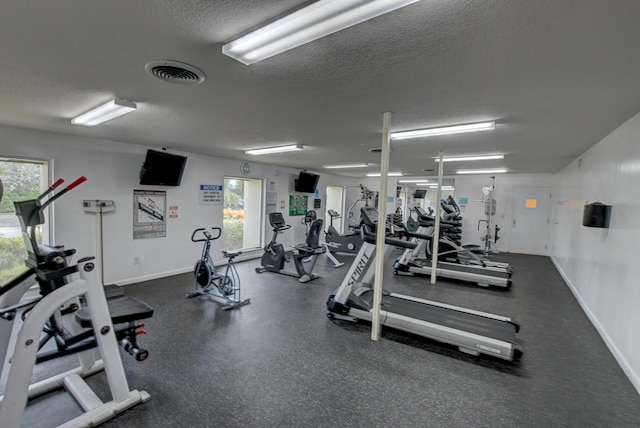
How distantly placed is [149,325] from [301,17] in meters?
3.41

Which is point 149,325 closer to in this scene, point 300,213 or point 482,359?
point 482,359

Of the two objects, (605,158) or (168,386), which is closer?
(168,386)

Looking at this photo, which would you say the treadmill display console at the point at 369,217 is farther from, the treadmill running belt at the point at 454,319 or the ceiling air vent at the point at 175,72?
the ceiling air vent at the point at 175,72

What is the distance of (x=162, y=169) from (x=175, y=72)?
3354 millimetres

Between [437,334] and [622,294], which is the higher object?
[622,294]

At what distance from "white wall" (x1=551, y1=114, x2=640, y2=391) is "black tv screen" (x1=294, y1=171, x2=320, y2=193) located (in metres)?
5.60

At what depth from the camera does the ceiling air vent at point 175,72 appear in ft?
5.92

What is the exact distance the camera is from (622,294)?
8.86 ft

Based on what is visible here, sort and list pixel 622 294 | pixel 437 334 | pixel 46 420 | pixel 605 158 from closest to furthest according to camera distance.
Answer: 1. pixel 46 420
2. pixel 622 294
3. pixel 437 334
4. pixel 605 158

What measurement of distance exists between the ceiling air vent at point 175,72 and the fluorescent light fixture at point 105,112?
789 mm

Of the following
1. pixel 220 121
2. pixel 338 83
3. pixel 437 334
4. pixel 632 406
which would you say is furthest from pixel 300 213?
pixel 632 406

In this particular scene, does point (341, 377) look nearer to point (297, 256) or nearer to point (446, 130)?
point (446, 130)

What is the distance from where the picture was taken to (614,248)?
2.96m

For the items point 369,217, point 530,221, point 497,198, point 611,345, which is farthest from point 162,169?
point 530,221
